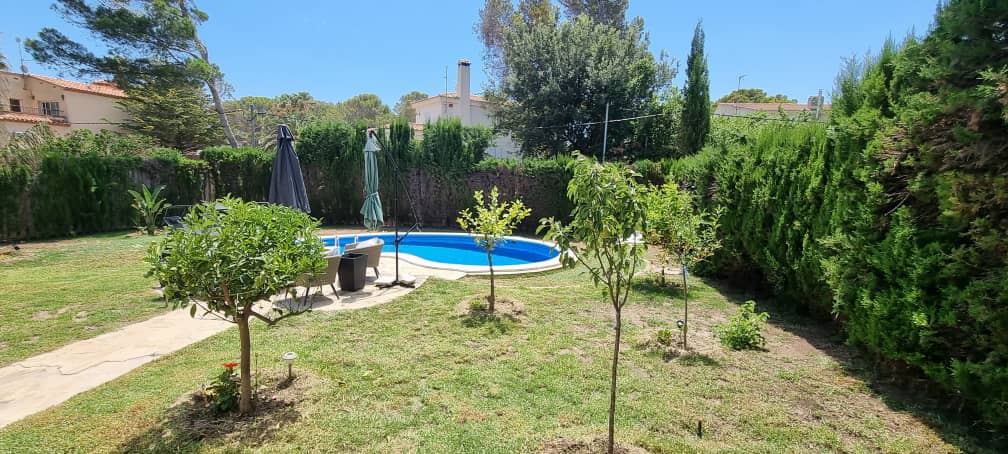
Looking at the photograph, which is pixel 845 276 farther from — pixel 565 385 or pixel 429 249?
pixel 429 249

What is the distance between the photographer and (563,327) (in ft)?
19.2

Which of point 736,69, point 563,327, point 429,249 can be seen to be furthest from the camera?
point 736,69

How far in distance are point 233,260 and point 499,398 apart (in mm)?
2416

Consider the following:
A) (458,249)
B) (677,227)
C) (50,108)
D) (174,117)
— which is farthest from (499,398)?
(50,108)

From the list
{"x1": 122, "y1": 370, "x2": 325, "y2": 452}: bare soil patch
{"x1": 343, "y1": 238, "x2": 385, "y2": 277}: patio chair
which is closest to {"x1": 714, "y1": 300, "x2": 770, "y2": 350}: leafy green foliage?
{"x1": 122, "y1": 370, "x2": 325, "y2": 452}: bare soil patch

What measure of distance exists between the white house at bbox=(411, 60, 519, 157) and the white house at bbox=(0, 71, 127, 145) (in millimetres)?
19800

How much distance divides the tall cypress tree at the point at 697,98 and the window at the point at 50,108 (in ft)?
137

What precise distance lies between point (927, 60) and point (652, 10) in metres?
19.3

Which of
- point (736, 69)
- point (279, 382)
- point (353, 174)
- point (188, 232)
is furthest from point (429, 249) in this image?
point (736, 69)

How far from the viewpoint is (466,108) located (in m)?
25.1

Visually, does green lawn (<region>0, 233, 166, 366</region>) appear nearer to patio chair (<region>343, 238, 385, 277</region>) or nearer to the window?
patio chair (<region>343, 238, 385, 277</region>)

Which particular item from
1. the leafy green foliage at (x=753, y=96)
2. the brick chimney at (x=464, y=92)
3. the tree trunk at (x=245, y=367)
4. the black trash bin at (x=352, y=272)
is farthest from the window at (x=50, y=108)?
the leafy green foliage at (x=753, y=96)

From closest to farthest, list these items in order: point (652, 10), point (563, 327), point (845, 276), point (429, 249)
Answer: point (845, 276), point (563, 327), point (429, 249), point (652, 10)

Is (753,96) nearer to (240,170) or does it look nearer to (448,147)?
(448,147)
